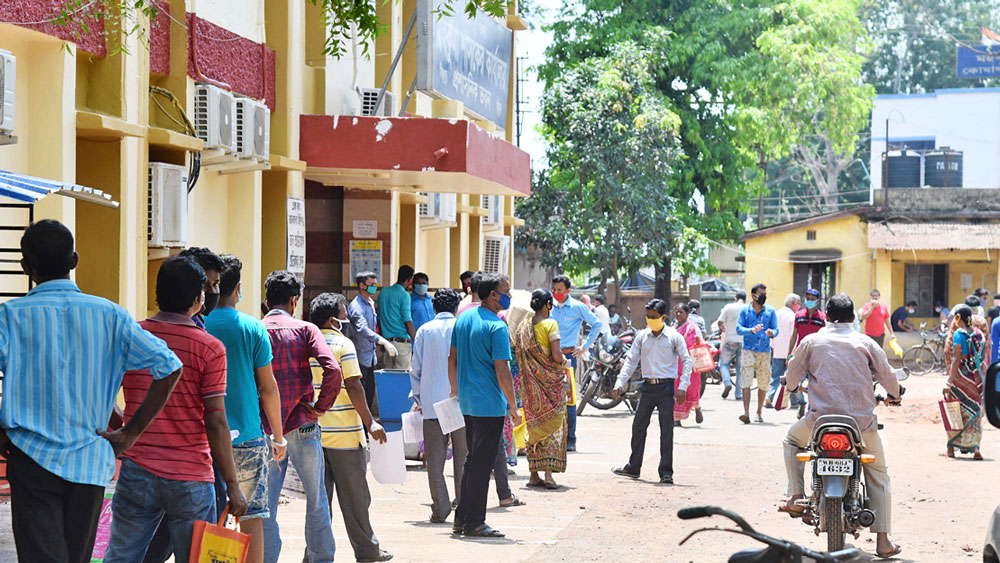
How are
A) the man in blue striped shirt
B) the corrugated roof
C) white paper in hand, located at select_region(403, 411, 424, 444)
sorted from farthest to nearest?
1. the corrugated roof
2. white paper in hand, located at select_region(403, 411, 424, 444)
3. the man in blue striped shirt

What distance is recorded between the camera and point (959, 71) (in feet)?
172

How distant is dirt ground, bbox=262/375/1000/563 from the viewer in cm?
892

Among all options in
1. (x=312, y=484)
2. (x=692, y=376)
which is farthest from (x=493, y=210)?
(x=312, y=484)

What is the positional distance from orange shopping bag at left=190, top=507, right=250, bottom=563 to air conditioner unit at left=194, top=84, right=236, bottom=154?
7054mm

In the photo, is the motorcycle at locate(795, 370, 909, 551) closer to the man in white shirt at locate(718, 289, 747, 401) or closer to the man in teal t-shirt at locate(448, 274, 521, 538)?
the man in teal t-shirt at locate(448, 274, 521, 538)

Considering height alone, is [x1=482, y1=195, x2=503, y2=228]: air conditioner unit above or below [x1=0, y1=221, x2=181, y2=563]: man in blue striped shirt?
above

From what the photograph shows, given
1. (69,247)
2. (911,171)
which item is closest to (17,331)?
(69,247)

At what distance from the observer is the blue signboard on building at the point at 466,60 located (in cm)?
1591

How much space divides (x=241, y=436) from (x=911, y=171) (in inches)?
1435

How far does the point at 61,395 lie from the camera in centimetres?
506

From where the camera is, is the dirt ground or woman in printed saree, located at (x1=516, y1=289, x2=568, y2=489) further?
woman in printed saree, located at (x1=516, y1=289, x2=568, y2=489)

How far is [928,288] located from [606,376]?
17002 millimetres

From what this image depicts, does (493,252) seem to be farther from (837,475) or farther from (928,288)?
(837,475)

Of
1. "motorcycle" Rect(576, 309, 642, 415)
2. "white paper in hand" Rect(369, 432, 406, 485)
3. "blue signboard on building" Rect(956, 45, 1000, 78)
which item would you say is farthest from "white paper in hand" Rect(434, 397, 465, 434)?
"blue signboard on building" Rect(956, 45, 1000, 78)
